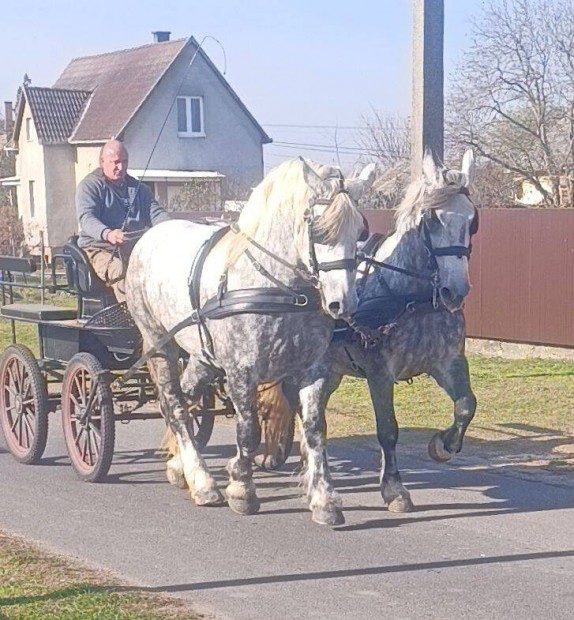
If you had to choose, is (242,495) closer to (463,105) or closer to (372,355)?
(372,355)

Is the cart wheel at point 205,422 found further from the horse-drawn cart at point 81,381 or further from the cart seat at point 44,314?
the cart seat at point 44,314

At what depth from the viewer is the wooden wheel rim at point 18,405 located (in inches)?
366

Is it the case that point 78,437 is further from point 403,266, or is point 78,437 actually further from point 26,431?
point 403,266

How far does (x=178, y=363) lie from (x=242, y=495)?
4.47ft

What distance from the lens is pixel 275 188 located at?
23.2 ft

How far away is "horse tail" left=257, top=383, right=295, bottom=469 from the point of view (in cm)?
825

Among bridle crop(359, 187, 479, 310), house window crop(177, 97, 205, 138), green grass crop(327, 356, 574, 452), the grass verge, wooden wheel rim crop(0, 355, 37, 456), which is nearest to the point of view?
bridle crop(359, 187, 479, 310)

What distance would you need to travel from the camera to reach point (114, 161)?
8.91m

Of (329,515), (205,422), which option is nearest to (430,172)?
(329,515)

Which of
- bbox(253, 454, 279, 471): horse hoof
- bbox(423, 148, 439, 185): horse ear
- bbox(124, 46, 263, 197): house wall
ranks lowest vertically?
bbox(253, 454, 279, 471): horse hoof

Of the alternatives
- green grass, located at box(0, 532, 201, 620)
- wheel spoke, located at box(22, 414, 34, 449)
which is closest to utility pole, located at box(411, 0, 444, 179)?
wheel spoke, located at box(22, 414, 34, 449)

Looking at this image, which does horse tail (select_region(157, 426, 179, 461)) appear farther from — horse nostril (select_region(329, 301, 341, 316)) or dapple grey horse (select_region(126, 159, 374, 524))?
horse nostril (select_region(329, 301, 341, 316))

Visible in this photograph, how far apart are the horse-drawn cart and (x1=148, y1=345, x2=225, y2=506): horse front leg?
4.8 inches

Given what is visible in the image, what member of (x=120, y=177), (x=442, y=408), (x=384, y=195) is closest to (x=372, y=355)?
(x=120, y=177)
